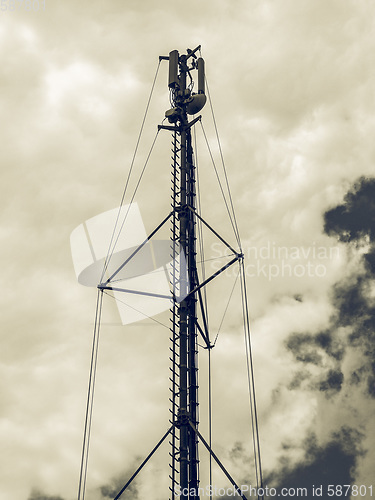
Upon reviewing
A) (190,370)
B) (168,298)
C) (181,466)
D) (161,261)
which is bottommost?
(181,466)

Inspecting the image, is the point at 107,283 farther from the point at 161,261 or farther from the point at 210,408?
the point at 210,408

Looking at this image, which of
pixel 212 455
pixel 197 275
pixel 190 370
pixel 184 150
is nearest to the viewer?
pixel 212 455

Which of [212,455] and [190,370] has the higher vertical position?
[190,370]

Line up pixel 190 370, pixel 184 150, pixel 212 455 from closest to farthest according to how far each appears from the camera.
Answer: pixel 212 455 < pixel 190 370 < pixel 184 150

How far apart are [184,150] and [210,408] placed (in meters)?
12.1

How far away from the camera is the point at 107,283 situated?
29266mm

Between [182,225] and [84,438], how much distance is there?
9.84 meters

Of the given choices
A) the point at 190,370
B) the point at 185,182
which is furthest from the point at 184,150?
the point at 190,370

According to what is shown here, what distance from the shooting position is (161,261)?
99.8 feet

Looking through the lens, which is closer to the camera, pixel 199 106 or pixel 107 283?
pixel 107 283

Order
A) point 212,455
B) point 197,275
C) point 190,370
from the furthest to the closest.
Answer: point 197,275, point 190,370, point 212,455

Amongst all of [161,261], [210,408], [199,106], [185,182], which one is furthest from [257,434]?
[199,106]

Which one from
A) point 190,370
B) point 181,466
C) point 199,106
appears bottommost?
point 181,466

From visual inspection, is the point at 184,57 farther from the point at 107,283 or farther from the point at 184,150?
the point at 107,283
